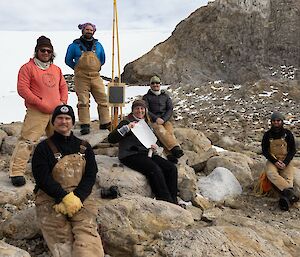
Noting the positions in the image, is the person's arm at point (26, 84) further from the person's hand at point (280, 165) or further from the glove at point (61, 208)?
the person's hand at point (280, 165)

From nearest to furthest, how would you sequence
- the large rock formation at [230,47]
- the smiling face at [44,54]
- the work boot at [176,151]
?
the smiling face at [44,54] → the work boot at [176,151] → the large rock formation at [230,47]

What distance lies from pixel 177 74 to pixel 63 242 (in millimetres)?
20434

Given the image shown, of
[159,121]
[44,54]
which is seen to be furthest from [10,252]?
[159,121]

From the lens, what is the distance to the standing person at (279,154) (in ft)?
23.2

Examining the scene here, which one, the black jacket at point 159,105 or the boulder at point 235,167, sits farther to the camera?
the boulder at point 235,167

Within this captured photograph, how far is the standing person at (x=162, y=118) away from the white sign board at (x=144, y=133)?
0.66 meters

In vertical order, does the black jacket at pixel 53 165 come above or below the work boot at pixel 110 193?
above

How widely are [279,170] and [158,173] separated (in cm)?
260

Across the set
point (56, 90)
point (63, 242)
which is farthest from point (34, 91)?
point (63, 242)

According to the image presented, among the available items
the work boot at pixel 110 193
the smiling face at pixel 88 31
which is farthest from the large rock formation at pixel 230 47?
the work boot at pixel 110 193

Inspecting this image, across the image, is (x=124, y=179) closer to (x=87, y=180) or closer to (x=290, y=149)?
(x=87, y=180)

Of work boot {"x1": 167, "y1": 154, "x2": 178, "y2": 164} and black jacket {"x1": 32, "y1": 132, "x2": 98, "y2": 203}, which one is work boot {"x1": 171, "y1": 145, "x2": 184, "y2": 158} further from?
black jacket {"x1": 32, "y1": 132, "x2": 98, "y2": 203}

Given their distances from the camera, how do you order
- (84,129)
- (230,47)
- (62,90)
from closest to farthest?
(62,90) < (84,129) < (230,47)

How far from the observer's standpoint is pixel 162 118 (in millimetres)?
7344
